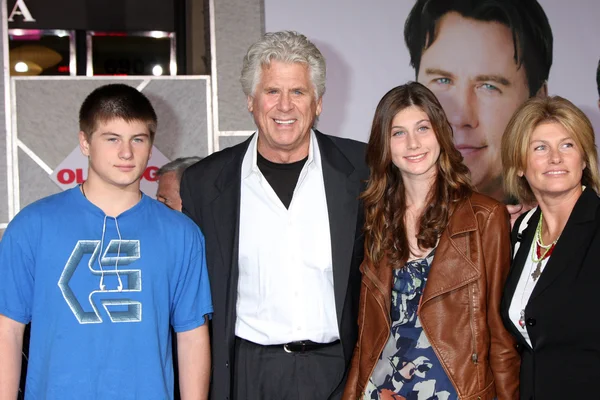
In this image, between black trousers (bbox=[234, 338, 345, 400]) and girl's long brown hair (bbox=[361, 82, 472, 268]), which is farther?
black trousers (bbox=[234, 338, 345, 400])

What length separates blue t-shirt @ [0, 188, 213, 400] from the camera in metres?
2.28

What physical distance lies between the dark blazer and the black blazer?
2.04 ft

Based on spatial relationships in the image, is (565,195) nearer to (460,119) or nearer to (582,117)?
(582,117)

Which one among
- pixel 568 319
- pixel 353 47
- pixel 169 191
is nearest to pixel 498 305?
pixel 568 319

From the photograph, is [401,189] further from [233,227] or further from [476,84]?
[476,84]

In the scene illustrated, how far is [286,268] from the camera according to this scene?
106 inches

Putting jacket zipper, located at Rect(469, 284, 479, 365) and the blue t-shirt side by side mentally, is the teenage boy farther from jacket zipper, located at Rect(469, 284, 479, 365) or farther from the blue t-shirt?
jacket zipper, located at Rect(469, 284, 479, 365)

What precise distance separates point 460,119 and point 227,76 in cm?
164

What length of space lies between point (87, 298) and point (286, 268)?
2.38ft

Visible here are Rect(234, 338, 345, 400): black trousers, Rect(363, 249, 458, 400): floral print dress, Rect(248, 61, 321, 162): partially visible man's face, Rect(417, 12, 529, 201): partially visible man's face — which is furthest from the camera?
Rect(417, 12, 529, 201): partially visible man's face

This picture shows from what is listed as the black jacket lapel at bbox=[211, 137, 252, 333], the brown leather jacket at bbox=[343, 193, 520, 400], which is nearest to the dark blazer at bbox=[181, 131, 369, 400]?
the black jacket lapel at bbox=[211, 137, 252, 333]

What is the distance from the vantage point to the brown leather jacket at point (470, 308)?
237 cm

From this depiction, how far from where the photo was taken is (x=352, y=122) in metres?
4.97

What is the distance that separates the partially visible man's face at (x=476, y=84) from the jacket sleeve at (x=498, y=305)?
106 inches
